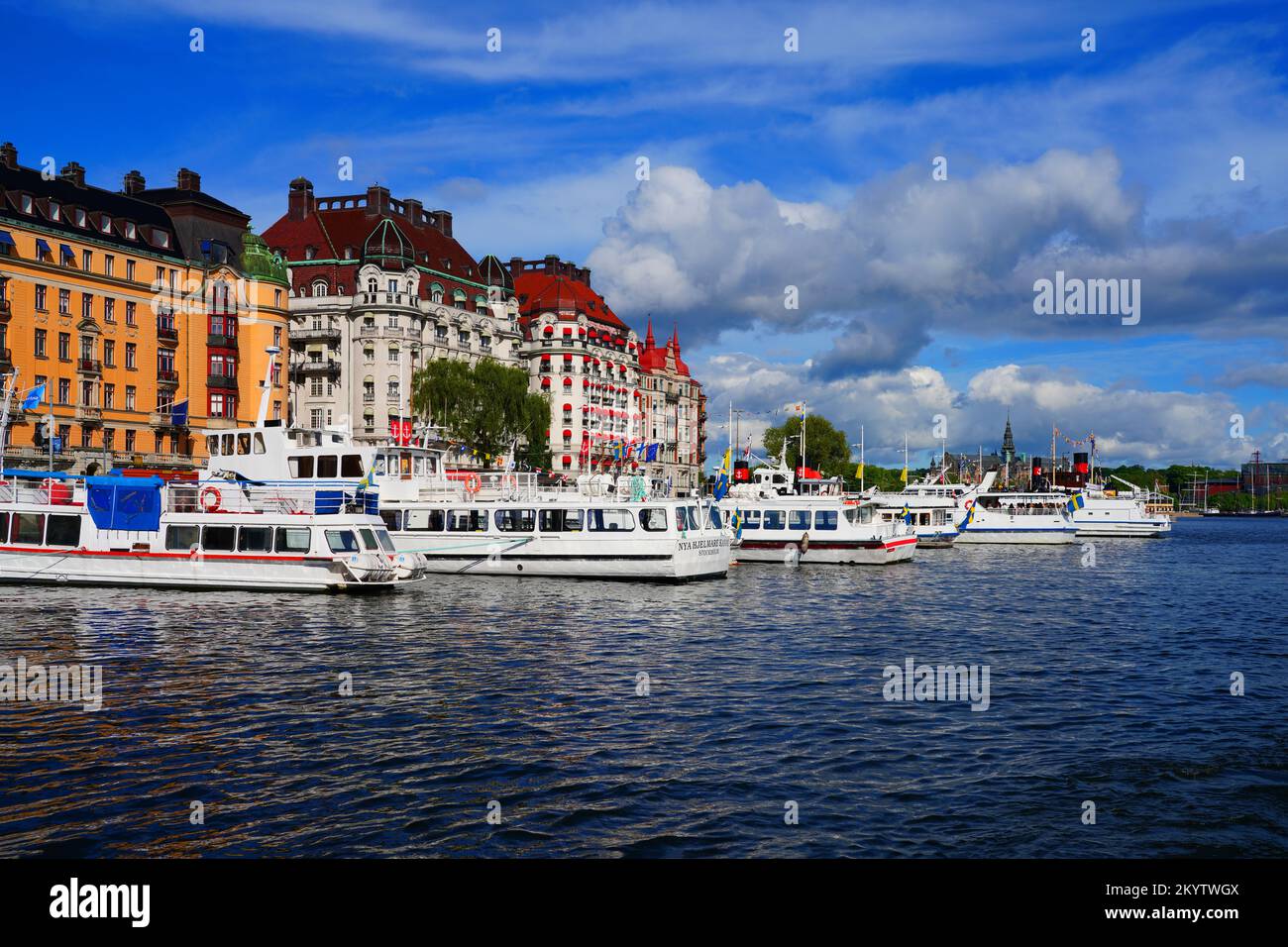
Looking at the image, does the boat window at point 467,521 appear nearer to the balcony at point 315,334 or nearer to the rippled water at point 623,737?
the rippled water at point 623,737

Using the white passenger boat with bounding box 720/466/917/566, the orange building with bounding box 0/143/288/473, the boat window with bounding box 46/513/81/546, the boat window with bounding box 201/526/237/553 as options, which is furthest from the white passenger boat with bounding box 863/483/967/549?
the boat window with bounding box 46/513/81/546

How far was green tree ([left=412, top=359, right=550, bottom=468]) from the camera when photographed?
350 feet

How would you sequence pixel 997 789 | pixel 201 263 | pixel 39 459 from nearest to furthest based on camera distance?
pixel 997 789 < pixel 39 459 < pixel 201 263

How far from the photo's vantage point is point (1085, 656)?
30766mm

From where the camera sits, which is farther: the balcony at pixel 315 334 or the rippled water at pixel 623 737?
the balcony at pixel 315 334

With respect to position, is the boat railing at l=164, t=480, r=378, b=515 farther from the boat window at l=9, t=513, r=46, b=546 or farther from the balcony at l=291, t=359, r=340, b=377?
the balcony at l=291, t=359, r=340, b=377

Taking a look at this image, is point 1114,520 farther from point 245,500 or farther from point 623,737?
point 623,737

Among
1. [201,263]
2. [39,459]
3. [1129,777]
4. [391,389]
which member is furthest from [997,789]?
[391,389]

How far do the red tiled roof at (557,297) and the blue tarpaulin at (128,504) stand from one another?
107m

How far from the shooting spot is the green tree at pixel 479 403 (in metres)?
107

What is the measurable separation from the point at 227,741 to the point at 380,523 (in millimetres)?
25628

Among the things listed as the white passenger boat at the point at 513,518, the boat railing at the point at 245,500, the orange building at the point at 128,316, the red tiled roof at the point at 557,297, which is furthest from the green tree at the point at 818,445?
the boat railing at the point at 245,500

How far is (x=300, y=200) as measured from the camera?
12669cm
